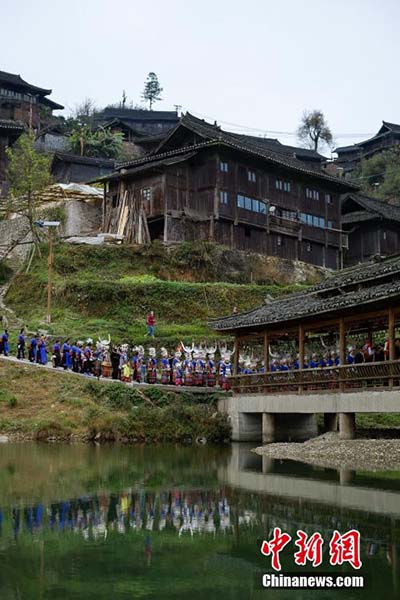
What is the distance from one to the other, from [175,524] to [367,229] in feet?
172

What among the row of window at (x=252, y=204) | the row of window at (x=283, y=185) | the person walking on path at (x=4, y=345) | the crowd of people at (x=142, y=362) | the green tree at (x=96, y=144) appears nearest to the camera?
the crowd of people at (x=142, y=362)

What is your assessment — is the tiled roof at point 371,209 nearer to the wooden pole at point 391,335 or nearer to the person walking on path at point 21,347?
the person walking on path at point 21,347

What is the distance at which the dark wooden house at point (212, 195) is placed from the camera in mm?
51844

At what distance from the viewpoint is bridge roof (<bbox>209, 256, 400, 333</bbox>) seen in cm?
2388

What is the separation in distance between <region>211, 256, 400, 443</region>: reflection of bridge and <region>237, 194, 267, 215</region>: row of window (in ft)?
64.6

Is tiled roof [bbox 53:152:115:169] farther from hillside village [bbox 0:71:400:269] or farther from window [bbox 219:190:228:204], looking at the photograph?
window [bbox 219:190:228:204]

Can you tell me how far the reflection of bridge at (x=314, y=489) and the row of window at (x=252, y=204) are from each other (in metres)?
32.6

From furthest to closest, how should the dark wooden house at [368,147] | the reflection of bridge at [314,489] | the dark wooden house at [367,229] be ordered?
the dark wooden house at [368,147] → the dark wooden house at [367,229] → the reflection of bridge at [314,489]

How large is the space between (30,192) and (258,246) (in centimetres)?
1485

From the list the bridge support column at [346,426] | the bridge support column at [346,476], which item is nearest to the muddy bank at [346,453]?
the bridge support column at [346,426]

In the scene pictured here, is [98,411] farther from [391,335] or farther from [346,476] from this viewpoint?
[346,476]

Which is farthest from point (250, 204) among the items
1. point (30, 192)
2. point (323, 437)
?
point (323, 437)

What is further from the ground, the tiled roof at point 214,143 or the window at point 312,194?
the tiled roof at point 214,143

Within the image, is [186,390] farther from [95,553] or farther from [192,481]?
[95,553]
